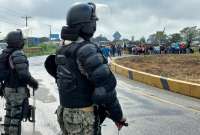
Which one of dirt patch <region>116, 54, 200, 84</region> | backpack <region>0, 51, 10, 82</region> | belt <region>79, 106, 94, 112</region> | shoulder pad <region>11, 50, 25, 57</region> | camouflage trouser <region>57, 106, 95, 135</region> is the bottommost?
dirt patch <region>116, 54, 200, 84</region>

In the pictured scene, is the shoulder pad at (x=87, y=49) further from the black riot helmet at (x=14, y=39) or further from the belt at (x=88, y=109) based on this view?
the black riot helmet at (x=14, y=39)

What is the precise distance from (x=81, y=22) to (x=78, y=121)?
2.75 feet

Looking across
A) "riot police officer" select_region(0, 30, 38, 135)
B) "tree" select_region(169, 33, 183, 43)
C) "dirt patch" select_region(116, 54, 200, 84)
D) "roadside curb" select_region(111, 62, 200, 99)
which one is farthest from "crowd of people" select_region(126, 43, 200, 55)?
"riot police officer" select_region(0, 30, 38, 135)

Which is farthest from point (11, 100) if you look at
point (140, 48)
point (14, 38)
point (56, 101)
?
point (140, 48)

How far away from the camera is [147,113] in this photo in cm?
1057

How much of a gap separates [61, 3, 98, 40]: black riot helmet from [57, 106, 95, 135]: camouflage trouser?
63cm

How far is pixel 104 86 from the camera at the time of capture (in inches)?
158

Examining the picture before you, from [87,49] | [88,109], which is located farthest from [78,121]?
[87,49]

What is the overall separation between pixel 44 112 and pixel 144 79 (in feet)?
26.8

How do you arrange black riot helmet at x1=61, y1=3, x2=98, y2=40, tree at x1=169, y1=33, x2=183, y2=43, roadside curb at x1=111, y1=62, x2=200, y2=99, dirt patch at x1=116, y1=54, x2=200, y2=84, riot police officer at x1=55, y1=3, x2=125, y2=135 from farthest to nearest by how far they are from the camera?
tree at x1=169, y1=33, x2=183, y2=43, dirt patch at x1=116, y1=54, x2=200, y2=84, roadside curb at x1=111, y1=62, x2=200, y2=99, black riot helmet at x1=61, y1=3, x2=98, y2=40, riot police officer at x1=55, y1=3, x2=125, y2=135

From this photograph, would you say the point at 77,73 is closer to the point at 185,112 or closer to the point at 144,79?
the point at 185,112

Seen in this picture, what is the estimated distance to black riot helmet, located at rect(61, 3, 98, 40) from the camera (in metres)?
4.18

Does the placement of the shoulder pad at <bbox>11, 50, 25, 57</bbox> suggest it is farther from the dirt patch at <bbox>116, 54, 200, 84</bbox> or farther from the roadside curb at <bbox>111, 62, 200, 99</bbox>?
the dirt patch at <bbox>116, 54, 200, 84</bbox>

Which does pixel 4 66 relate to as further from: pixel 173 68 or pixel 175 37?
pixel 175 37
